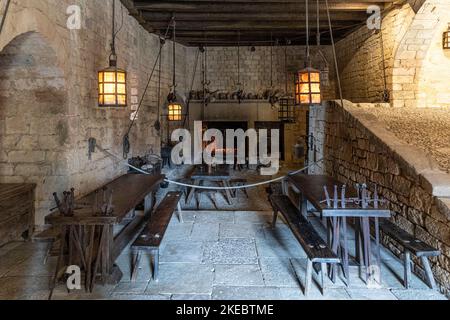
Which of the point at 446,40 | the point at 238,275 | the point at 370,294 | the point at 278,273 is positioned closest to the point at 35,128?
the point at 238,275

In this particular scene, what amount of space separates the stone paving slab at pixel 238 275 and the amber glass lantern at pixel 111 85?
80.6 inches

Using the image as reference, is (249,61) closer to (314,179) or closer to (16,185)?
(314,179)

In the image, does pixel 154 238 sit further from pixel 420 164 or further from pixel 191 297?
pixel 420 164

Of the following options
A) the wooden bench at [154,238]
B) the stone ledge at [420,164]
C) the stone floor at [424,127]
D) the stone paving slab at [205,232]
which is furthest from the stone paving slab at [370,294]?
the stone paving slab at [205,232]

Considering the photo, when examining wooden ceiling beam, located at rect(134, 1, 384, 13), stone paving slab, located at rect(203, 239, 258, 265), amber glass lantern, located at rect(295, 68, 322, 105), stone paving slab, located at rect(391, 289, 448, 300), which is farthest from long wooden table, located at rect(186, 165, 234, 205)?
stone paving slab, located at rect(391, 289, 448, 300)

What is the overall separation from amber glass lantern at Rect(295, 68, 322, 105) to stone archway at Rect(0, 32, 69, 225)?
257 cm

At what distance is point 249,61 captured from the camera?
10.5 m

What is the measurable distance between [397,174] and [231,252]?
1.77m

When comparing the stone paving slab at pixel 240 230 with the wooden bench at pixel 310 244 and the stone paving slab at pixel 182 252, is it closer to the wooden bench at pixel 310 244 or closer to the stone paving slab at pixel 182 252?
the stone paving slab at pixel 182 252

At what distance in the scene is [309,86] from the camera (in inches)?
148

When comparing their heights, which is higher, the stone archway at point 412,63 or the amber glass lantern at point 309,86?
the stone archway at point 412,63

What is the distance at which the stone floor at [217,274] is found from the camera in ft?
8.49
